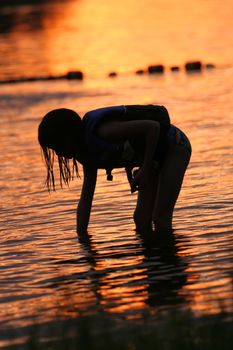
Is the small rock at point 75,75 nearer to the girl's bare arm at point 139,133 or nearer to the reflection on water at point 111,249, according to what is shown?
the reflection on water at point 111,249

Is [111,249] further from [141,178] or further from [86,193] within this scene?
[141,178]

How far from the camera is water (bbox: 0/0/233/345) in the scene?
26.0ft

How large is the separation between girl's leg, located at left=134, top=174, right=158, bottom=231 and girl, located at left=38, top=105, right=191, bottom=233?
0.16 meters

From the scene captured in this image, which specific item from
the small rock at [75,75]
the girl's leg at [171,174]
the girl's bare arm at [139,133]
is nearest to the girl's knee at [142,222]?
the girl's leg at [171,174]

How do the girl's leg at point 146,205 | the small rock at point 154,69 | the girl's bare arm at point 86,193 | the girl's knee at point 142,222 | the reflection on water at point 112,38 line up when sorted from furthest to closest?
the reflection on water at point 112,38 → the small rock at point 154,69 → the girl's knee at point 142,222 → the girl's leg at point 146,205 → the girl's bare arm at point 86,193

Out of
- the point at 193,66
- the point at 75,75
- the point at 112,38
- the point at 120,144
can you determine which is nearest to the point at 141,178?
the point at 120,144

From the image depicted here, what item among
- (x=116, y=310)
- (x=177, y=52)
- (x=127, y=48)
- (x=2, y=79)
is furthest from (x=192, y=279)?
(x=127, y=48)

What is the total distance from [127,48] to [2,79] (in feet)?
38.0

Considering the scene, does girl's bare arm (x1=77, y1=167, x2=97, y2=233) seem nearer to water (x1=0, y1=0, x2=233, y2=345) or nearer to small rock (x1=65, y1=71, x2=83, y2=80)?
water (x1=0, y1=0, x2=233, y2=345)

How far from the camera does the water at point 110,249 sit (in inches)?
312

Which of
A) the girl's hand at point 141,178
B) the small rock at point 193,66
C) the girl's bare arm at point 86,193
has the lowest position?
the small rock at point 193,66

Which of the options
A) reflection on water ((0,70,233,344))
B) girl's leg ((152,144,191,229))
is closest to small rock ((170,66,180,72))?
reflection on water ((0,70,233,344))

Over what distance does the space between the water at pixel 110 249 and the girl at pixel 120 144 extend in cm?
55

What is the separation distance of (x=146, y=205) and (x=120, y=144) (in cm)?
119
